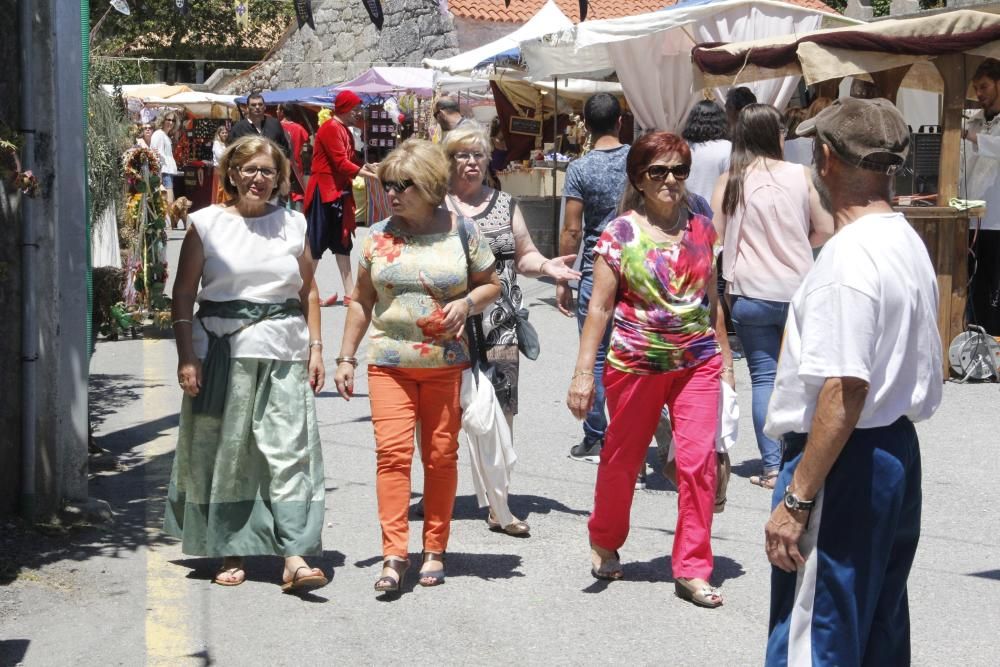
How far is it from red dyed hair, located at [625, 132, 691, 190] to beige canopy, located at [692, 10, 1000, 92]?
4.89 meters

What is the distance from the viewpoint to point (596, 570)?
212 inches

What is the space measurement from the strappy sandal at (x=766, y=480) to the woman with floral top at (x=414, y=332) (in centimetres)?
212

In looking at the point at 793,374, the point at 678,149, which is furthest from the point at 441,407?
the point at 793,374

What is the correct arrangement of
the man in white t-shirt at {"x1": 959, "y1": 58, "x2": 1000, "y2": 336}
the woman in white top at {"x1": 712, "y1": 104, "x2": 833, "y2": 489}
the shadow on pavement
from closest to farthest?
1. the shadow on pavement
2. the woman in white top at {"x1": 712, "y1": 104, "x2": 833, "y2": 489}
3. the man in white t-shirt at {"x1": 959, "y1": 58, "x2": 1000, "y2": 336}

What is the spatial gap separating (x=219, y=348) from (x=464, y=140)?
60.7 inches

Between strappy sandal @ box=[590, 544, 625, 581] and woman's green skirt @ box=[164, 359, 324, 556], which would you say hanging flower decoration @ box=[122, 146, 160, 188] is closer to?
woman's green skirt @ box=[164, 359, 324, 556]

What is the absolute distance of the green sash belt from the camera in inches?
207

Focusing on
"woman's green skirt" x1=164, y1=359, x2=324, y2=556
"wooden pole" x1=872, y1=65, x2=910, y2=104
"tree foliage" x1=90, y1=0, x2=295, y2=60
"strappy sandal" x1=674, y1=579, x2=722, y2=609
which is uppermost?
"tree foliage" x1=90, y1=0, x2=295, y2=60

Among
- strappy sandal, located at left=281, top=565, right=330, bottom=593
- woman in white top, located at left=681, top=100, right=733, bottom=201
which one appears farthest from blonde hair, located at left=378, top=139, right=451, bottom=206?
woman in white top, located at left=681, top=100, right=733, bottom=201

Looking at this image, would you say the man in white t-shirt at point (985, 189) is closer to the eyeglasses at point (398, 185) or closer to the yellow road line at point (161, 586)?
the yellow road line at point (161, 586)

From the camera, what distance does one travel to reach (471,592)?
525 centimetres

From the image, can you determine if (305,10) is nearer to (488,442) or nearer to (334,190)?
(334,190)

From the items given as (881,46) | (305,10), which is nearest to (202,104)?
A: (305,10)

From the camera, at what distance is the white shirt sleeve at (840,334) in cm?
293
